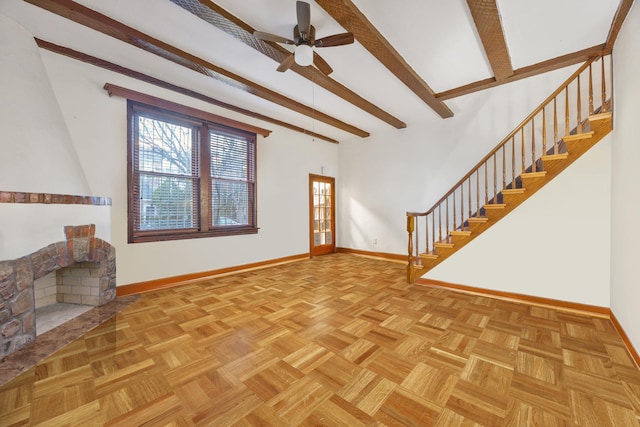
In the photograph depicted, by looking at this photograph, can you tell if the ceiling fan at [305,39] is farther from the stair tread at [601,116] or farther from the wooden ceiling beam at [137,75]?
the stair tread at [601,116]

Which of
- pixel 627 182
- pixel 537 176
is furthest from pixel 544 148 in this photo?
pixel 627 182

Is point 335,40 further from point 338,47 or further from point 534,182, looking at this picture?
point 534,182

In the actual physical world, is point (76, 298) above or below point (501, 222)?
below

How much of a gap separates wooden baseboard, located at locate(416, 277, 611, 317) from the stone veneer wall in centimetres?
401

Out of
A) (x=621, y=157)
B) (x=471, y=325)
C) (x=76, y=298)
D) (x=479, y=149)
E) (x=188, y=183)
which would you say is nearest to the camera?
(x=621, y=157)

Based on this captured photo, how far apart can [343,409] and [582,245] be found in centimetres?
297

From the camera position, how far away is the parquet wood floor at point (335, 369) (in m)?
1.31

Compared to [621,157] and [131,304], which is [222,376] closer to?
[131,304]

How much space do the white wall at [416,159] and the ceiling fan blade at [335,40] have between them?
8.42 feet

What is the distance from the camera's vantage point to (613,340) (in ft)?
6.66

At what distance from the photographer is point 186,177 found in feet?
12.1

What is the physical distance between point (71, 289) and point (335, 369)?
306 cm

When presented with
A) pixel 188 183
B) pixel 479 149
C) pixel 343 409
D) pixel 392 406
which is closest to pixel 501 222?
pixel 479 149

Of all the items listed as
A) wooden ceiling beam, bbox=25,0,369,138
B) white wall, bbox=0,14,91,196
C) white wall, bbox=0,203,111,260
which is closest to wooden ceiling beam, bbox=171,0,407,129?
wooden ceiling beam, bbox=25,0,369,138
